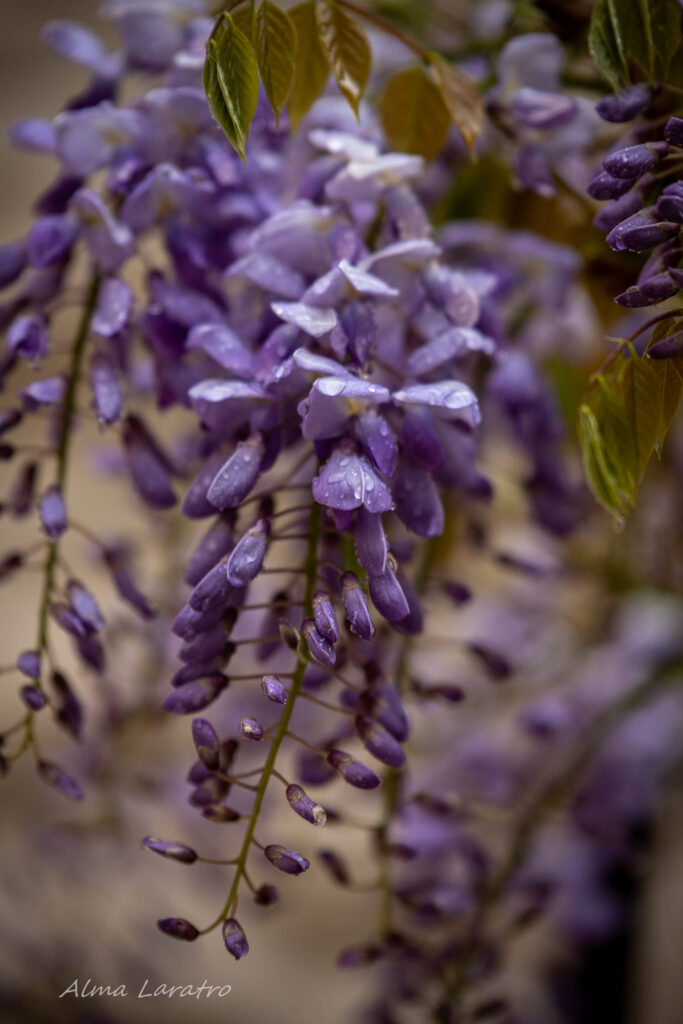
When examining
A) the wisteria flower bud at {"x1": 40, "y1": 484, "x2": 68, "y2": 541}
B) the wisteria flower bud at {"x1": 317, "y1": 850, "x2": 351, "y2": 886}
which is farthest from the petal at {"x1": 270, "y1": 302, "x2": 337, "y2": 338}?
the wisteria flower bud at {"x1": 317, "y1": 850, "x2": 351, "y2": 886}

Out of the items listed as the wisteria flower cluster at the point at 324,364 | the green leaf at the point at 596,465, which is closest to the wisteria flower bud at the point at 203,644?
the wisteria flower cluster at the point at 324,364

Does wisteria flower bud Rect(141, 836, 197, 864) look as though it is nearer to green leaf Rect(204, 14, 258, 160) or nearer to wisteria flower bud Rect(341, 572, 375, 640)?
wisteria flower bud Rect(341, 572, 375, 640)

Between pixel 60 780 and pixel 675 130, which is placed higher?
pixel 675 130

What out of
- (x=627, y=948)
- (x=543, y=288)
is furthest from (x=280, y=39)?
(x=627, y=948)

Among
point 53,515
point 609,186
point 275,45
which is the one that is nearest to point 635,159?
point 609,186

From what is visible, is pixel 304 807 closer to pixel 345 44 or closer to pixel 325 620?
pixel 325 620

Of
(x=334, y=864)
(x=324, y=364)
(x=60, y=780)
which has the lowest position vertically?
(x=334, y=864)

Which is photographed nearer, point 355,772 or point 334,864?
point 355,772

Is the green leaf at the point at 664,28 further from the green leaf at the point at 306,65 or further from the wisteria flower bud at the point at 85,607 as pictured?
the wisteria flower bud at the point at 85,607
